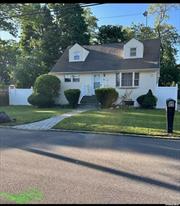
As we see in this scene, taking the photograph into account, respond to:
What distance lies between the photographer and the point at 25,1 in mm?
1838

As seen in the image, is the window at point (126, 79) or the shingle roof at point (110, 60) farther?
the window at point (126, 79)

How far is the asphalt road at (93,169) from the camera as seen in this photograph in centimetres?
445

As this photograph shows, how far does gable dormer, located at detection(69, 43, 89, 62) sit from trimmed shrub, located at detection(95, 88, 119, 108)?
5690 mm

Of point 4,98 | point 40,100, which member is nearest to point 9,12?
point 40,100

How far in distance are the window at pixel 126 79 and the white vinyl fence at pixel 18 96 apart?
893 cm

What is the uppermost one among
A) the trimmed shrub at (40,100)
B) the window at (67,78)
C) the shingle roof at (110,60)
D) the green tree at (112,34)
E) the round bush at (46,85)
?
the green tree at (112,34)

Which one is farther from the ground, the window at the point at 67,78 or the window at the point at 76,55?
the window at the point at 76,55

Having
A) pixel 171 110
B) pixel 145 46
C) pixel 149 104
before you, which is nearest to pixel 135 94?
pixel 149 104

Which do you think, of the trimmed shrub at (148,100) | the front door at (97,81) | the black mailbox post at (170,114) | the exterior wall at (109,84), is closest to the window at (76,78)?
the exterior wall at (109,84)

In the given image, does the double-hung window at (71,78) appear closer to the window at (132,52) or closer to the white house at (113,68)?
the white house at (113,68)

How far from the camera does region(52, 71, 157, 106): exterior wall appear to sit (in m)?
22.8

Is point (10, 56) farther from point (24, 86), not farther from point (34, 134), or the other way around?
point (34, 134)

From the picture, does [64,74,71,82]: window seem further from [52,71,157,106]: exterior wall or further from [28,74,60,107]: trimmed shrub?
[28,74,60,107]: trimmed shrub

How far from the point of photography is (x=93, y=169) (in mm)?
5922
